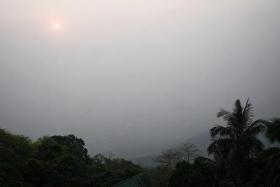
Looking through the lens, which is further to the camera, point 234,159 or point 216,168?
point 216,168

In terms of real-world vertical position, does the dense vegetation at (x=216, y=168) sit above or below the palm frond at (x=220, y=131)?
below

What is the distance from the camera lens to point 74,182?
95.7 ft

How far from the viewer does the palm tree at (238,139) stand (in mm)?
23641

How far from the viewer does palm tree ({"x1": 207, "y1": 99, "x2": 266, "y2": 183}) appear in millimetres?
23641

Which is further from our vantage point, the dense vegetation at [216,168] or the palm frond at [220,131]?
the palm frond at [220,131]

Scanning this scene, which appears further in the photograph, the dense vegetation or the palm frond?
the palm frond

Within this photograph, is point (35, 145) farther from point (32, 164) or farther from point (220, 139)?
point (220, 139)

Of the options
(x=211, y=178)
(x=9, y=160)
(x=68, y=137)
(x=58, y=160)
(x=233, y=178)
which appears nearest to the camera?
(x=233, y=178)

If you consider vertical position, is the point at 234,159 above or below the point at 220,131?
below

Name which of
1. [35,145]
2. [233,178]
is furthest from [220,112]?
[35,145]

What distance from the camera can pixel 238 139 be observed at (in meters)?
23.9

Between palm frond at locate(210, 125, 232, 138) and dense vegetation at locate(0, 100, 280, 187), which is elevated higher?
palm frond at locate(210, 125, 232, 138)

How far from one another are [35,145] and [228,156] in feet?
104

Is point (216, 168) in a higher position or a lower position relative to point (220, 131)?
lower
